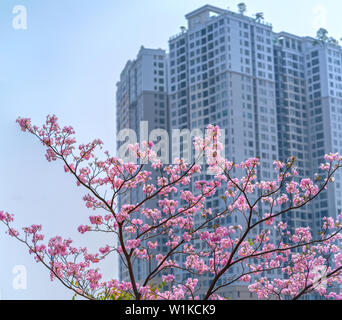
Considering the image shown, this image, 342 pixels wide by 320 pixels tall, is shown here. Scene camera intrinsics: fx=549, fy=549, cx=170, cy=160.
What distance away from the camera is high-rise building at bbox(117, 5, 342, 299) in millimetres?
51656

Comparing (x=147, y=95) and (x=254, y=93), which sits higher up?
(x=147, y=95)

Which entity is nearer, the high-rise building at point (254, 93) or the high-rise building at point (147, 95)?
the high-rise building at point (254, 93)

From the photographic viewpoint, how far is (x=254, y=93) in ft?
178

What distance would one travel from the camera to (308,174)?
5869 centimetres

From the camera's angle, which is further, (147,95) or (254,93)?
(147,95)

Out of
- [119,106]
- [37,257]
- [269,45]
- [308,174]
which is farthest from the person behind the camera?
[119,106]

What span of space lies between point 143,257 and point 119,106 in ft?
200

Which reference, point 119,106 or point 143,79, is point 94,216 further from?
point 119,106

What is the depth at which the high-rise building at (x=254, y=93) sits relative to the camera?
51.7 meters

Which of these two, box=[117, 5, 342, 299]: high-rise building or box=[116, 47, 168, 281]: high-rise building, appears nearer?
box=[117, 5, 342, 299]: high-rise building

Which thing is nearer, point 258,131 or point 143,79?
point 258,131
